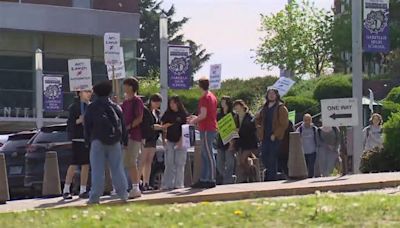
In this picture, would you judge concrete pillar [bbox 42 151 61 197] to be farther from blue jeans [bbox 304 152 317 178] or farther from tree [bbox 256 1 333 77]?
tree [bbox 256 1 333 77]

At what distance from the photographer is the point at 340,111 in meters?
16.2

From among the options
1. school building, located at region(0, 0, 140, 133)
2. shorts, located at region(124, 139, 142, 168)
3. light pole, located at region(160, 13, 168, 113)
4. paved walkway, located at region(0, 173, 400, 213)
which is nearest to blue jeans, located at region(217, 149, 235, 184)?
paved walkway, located at region(0, 173, 400, 213)

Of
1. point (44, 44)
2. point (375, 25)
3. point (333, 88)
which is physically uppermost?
point (44, 44)

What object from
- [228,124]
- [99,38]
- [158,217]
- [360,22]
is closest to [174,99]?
[228,124]

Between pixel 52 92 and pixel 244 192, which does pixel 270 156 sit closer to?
pixel 244 192

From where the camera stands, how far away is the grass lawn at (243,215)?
27.7 ft

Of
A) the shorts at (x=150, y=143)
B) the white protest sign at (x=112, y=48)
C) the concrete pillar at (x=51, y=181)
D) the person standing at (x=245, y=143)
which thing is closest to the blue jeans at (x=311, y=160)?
the person standing at (x=245, y=143)

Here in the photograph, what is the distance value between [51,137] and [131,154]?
4.84 metres

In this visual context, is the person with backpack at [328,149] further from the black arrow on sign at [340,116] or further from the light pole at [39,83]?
the light pole at [39,83]

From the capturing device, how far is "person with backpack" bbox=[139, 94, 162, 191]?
1473 cm

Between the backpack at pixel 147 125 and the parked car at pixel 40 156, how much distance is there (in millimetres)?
3497

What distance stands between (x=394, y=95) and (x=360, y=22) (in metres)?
12.5

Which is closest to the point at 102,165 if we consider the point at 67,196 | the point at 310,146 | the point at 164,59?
the point at 67,196

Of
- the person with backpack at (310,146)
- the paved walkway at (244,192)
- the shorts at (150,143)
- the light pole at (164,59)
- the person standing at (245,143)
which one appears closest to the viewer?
the paved walkway at (244,192)
